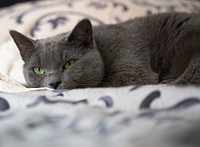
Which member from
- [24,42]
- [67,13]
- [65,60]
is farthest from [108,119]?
[67,13]

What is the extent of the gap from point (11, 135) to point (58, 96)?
1.03 feet

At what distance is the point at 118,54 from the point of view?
4.58 feet

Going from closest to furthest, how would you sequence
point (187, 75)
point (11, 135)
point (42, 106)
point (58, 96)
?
point (11, 135), point (42, 106), point (58, 96), point (187, 75)

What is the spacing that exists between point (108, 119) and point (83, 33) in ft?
2.21

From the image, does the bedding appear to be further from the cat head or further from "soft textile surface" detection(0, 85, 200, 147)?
the cat head

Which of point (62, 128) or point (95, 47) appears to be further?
point (95, 47)

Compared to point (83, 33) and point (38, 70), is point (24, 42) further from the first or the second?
point (83, 33)

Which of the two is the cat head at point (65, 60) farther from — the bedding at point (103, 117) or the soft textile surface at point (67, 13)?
the soft textile surface at point (67, 13)

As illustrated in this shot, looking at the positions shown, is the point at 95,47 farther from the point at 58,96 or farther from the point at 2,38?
the point at 2,38

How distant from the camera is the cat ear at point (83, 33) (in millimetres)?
1246

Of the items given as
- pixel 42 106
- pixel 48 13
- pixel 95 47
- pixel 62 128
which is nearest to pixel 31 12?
pixel 48 13

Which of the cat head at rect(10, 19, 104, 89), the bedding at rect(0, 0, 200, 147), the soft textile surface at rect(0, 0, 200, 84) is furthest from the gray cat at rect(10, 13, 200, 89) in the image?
the soft textile surface at rect(0, 0, 200, 84)

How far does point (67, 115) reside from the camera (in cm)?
70

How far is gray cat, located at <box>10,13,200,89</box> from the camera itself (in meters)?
1.25
